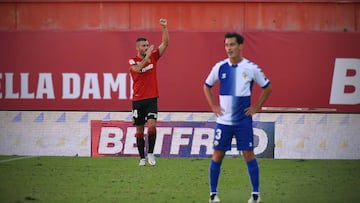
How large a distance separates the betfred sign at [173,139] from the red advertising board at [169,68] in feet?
1.18

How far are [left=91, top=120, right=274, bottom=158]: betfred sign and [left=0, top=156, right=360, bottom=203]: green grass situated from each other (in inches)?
16.8

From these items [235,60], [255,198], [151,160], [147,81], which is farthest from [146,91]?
[255,198]

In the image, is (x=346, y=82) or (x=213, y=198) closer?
(x=213, y=198)

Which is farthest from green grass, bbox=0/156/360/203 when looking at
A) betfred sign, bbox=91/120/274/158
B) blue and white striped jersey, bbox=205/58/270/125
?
blue and white striped jersey, bbox=205/58/270/125

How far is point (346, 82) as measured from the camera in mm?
16969

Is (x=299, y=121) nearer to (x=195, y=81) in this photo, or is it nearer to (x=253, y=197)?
(x=195, y=81)

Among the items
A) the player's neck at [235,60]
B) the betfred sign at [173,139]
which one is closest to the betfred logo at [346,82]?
the betfred sign at [173,139]

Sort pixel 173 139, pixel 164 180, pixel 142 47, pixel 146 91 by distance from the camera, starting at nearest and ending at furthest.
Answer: pixel 164 180 → pixel 142 47 → pixel 146 91 → pixel 173 139

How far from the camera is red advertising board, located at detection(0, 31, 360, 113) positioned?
55.6 feet

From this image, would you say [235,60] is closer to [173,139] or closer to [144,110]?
[144,110]

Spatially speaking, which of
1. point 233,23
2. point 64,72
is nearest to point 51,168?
point 64,72

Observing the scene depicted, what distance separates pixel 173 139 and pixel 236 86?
273 inches

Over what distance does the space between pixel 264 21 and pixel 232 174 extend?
397cm

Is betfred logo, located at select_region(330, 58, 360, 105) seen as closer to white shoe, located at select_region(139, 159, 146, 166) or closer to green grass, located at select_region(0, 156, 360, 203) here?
green grass, located at select_region(0, 156, 360, 203)
